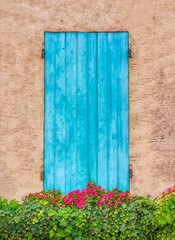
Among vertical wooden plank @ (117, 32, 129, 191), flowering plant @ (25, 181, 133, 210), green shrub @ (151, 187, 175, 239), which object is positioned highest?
vertical wooden plank @ (117, 32, 129, 191)

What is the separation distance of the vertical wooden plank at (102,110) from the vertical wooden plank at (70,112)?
33 centimetres

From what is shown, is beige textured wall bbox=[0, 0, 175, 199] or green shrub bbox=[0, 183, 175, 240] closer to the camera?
green shrub bbox=[0, 183, 175, 240]

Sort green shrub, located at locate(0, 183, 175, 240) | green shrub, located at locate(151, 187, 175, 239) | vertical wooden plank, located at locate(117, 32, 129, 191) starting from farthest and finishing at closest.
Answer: vertical wooden plank, located at locate(117, 32, 129, 191)
green shrub, located at locate(0, 183, 175, 240)
green shrub, located at locate(151, 187, 175, 239)

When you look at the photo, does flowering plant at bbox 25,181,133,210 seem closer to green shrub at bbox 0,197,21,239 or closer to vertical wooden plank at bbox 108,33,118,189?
green shrub at bbox 0,197,21,239

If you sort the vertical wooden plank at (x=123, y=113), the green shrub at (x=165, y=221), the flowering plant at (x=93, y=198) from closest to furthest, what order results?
1. the green shrub at (x=165, y=221)
2. the flowering plant at (x=93, y=198)
3. the vertical wooden plank at (x=123, y=113)

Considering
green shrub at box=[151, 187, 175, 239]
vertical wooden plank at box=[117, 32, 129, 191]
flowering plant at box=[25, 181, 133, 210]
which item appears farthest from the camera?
vertical wooden plank at box=[117, 32, 129, 191]

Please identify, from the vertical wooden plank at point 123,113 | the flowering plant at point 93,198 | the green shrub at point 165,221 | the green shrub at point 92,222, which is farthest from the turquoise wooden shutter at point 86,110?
the green shrub at point 165,221

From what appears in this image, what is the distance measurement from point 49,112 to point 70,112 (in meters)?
0.28

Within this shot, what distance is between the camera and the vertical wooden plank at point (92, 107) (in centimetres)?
407

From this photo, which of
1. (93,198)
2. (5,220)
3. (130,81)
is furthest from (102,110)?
(5,220)

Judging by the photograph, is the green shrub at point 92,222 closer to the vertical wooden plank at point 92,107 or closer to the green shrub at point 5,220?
the green shrub at point 5,220

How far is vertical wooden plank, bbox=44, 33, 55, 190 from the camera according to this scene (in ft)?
13.4

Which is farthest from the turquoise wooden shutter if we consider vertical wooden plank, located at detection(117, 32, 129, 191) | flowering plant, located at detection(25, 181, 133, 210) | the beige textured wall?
flowering plant, located at detection(25, 181, 133, 210)

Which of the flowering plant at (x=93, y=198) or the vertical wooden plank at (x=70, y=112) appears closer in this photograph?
the flowering plant at (x=93, y=198)
